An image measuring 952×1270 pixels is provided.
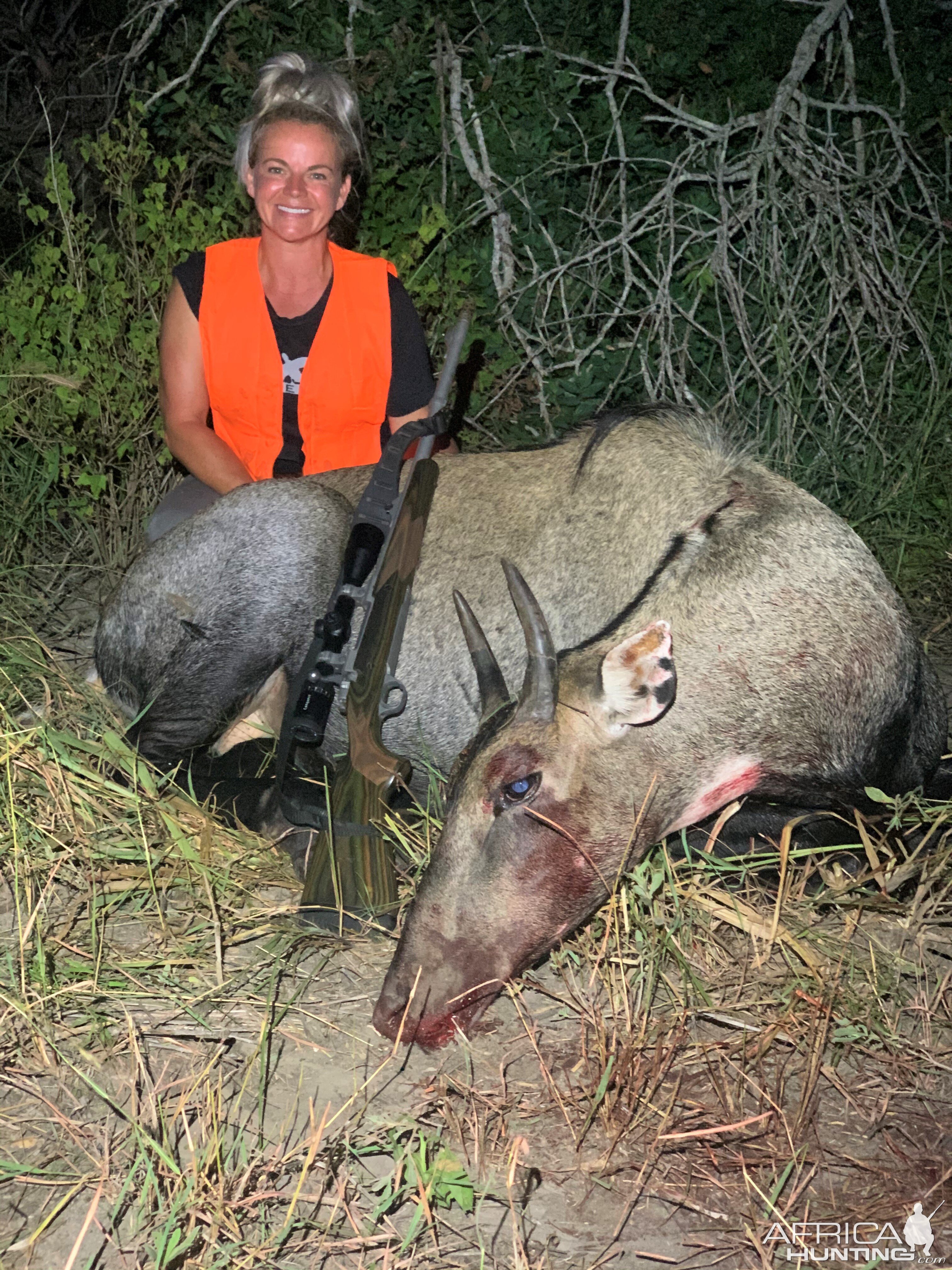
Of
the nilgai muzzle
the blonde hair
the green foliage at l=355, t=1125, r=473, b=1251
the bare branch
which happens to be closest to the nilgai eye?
the nilgai muzzle

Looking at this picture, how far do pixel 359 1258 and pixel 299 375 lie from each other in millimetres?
3013

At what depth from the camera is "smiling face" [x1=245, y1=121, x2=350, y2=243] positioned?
411 cm

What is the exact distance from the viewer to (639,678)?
2.58 meters

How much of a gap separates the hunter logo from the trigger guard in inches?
61.9

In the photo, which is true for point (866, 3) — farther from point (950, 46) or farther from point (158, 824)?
point (158, 824)

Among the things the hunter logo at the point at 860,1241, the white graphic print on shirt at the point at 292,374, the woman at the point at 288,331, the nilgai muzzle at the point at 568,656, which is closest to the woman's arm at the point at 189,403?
the woman at the point at 288,331

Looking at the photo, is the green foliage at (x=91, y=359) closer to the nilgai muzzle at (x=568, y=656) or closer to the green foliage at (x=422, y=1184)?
the nilgai muzzle at (x=568, y=656)

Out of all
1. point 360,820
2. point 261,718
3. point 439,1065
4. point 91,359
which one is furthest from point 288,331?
point 439,1065

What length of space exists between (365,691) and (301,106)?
220cm

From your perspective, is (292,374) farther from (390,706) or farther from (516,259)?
(516,259)

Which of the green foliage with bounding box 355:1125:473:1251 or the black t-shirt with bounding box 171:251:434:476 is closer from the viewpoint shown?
the green foliage with bounding box 355:1125:473:1251

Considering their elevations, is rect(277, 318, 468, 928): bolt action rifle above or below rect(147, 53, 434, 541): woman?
below

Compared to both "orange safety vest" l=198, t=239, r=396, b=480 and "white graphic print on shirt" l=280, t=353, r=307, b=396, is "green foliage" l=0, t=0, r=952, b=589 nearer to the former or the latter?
"orange safety vest" l=198, t=239, r=396, b=480

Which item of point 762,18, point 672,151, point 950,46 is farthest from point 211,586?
point 950,46
